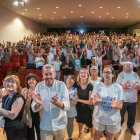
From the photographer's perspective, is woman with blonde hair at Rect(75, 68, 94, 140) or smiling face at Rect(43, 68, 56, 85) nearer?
smiling face at Rect(43, 68, 56, 85)

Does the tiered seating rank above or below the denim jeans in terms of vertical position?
above

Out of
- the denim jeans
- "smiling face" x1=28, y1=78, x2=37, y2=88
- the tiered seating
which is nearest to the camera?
"smiling face" x1=28, y1=78, x2=37, y2=88

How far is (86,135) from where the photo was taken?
8.28ft

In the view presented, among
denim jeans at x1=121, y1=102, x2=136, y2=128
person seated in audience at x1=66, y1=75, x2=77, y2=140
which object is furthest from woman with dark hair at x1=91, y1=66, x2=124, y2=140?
denim jeans at x1=121, y1=102, x2=136, y2=128

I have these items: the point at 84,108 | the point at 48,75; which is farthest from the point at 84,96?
the point at 48,75

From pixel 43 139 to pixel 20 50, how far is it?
24.0 ft

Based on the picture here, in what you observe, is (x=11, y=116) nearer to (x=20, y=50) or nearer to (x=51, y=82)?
(x=51, y=82)

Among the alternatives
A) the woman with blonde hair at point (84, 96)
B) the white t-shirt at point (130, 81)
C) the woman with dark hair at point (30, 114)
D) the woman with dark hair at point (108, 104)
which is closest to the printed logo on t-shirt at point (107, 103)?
the woman with dark hair at point (108, 104)

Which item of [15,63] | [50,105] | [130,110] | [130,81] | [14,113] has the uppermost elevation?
[15,63]

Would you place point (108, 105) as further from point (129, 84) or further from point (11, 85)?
point (11, 85)

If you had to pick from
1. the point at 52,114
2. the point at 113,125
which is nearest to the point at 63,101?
the point at 52,114

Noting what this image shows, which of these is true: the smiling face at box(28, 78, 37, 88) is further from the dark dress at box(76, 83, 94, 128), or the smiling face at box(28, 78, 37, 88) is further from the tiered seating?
the tiered seating

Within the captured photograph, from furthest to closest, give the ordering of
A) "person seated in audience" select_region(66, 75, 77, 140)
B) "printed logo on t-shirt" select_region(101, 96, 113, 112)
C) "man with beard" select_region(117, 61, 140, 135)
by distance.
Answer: "man with beard" select_region(117, 61, 140, 135), "person seated in audience" select_region(66, 75, 77, 140), "printed logo on t-shirt" select_region(101, 96, 113, 112)

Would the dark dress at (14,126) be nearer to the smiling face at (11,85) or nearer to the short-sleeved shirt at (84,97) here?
the smiling face at (11,85)
